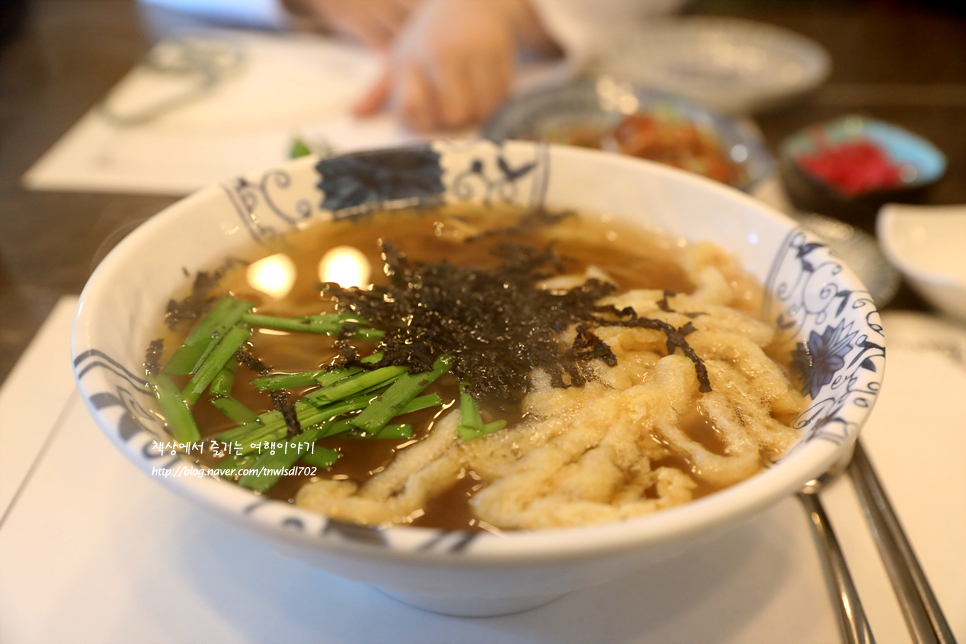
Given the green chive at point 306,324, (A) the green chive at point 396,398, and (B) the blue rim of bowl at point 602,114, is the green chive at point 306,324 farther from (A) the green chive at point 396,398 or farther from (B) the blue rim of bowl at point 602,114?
(B) the blue rim of bowl at point 602,114

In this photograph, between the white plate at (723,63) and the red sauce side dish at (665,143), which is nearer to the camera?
the red sauce side dish at (665,143)

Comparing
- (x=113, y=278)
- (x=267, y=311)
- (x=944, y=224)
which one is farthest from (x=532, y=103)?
(x=113, y=278)

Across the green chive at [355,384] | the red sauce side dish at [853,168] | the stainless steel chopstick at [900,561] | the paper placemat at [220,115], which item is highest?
the green chive at [355,384]

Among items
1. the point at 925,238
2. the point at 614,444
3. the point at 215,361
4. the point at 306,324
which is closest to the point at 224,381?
the point at 215,361

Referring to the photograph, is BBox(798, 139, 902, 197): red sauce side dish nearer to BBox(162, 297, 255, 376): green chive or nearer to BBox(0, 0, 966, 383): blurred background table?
BBox(0, 0, 966, 383): blurred background table

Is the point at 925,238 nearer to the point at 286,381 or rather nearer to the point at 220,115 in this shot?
the point at 286,381

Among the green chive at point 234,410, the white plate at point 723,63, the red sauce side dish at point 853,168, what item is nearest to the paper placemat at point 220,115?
the white plate at point 723,63
